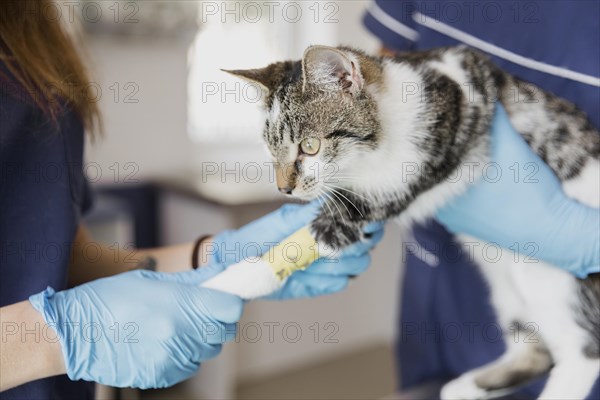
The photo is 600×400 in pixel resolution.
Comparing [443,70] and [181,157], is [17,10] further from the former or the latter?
[181,157]

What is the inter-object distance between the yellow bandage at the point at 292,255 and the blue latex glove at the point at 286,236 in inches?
3.2

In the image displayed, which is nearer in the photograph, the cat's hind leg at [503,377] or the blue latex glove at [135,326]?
the blue latex glove at [135,326]

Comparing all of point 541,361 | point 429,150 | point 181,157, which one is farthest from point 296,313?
point 429,150

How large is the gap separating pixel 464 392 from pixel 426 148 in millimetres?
499

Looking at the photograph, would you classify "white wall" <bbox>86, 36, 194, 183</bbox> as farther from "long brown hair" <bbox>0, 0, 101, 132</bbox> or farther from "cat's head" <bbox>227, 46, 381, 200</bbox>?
"cat's head" <bbox>227, 46, 381, 200</bbox>

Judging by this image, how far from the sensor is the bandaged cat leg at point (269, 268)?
0.96m

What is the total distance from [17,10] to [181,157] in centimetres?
185

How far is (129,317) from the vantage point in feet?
2.92

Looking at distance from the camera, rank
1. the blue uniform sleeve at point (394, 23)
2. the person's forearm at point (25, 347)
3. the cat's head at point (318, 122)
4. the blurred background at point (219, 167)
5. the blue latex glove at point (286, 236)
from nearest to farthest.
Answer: the person's forearm at point (25, 347)
the cat's head at point (318, 122)
the blue latex glove at point (286, 236)
the blue uniform sleeve at point (394, 23)
the blurred background at point (219, 167)

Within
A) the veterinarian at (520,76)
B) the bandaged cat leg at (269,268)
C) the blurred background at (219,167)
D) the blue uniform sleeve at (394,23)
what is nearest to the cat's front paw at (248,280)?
the bandaged cat leg at (269,268)

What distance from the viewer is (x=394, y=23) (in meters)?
1.24

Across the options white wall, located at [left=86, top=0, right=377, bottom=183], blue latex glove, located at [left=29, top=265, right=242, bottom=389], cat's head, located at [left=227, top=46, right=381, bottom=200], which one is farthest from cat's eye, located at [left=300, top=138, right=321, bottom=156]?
white wall, located at [left=86, top=0, right=377, bottom=183]

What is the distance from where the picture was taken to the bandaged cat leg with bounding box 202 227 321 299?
0.96 metres

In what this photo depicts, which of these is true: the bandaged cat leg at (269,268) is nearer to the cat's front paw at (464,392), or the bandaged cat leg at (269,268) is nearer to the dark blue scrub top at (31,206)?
the dark blue scrub top at (31,206)
